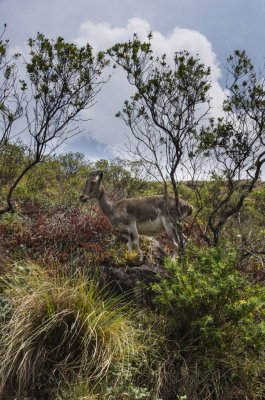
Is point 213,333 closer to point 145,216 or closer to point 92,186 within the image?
point 145,216

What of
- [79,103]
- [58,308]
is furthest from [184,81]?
[58,308]

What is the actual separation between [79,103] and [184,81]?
7.73ft

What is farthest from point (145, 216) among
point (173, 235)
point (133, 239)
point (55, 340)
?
point (55, 340)

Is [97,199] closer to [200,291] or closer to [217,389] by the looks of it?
[200,291]

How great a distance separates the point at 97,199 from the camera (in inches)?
356

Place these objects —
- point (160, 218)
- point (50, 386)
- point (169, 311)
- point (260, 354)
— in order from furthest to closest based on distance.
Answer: point (160, 218) < point (169, 311) < point (260, 354) < point (50, 386)

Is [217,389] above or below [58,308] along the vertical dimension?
below

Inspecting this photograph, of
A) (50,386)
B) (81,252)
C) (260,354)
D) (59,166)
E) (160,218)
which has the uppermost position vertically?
(59,166)

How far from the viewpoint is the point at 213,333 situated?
4.57m

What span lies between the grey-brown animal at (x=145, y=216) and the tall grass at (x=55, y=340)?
3.19 metres

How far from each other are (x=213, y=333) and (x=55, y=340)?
2198 millimetres

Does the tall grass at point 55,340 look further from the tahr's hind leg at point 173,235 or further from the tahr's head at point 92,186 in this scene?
the tahr's head at point 92,186

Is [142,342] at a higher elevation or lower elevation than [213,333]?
lower

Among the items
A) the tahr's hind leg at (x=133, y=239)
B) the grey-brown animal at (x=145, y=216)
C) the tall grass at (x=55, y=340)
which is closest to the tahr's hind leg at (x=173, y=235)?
the grey-brown animal at (x=145, y=216)
